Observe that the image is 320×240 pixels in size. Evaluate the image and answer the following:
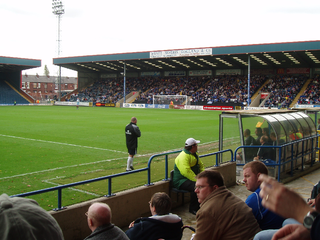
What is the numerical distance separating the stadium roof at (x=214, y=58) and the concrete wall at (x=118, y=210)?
4234 cm

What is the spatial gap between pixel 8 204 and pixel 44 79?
13247cm

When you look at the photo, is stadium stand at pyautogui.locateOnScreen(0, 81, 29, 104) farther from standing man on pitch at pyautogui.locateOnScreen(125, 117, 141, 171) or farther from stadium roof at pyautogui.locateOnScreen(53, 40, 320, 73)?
standing man on pitch at pyautogui.locateOnScreen(125, 117, 141, 171)

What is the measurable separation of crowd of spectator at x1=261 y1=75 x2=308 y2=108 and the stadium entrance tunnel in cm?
4025

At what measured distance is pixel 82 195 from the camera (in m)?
8.16

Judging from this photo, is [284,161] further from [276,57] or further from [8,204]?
[276,57]

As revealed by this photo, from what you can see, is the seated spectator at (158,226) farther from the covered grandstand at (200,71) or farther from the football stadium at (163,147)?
the covered grandstand at (200,71)

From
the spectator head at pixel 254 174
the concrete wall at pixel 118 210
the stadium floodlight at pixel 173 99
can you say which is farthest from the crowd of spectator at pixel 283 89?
the spectator head at pixel 254 174

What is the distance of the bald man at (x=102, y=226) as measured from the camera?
304 centimetres

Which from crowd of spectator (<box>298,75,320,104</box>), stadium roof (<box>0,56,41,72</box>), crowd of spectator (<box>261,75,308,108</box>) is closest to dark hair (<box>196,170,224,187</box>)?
crowd of spectator (<box>261,75,308,108</box>)

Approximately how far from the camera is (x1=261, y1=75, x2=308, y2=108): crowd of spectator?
51.6m

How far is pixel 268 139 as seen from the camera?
10383mm

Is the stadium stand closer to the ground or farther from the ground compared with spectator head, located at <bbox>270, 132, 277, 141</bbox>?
farther from the ground

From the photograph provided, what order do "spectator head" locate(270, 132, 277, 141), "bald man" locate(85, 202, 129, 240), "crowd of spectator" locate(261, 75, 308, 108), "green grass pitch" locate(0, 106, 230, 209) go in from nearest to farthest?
1. "bald man" locate(85, 202, 129, 240)
2. "green grass pitch" locate(0, 106, 230, 209)
3. "spectator head" locate(270, 132, 277, 141)
4. "crowd of spectator" locate(261, 75, 308, 108)

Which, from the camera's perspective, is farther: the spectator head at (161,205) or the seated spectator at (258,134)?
the seated spectator at (258,134)
